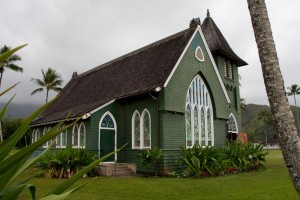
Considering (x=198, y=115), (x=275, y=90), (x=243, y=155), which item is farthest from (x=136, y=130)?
(x=275, y=90)

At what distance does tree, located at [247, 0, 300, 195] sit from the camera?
469cm

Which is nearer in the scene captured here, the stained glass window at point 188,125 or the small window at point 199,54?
the stained glass window at point 188,125

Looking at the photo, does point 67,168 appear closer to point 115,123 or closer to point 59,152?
point 59,152

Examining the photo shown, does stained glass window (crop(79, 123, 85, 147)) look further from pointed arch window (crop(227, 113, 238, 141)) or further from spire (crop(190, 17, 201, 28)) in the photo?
pointed arch window (crop(227, 113, 238, 141))

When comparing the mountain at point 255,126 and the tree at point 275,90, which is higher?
the mountain at point 255,126

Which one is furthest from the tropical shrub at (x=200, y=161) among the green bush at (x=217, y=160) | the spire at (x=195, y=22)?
the spire at (x=195, y=22)

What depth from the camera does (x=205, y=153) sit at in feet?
57.5

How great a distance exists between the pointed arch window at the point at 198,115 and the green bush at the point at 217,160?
1802 millimetres

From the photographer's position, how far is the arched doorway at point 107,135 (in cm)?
1984

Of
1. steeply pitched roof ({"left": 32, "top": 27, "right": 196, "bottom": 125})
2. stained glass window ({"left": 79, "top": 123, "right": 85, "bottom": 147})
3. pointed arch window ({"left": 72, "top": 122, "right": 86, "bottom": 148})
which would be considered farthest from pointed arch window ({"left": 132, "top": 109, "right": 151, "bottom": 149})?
stained glass window ({"left": 79, "top": 123, "right": 85, "bottom": 147})

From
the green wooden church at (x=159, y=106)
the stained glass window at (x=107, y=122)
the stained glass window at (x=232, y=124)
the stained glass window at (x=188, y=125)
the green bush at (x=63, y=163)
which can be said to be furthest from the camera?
the stained glass window at (x=232, y=124)

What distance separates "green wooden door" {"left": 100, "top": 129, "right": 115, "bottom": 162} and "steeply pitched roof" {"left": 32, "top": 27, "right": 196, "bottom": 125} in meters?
1.81

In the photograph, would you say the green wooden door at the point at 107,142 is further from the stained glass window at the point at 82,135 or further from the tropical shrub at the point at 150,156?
the tropical shrub at the point at 150,156

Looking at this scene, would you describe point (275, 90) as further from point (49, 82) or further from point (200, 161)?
point (49, 82)
